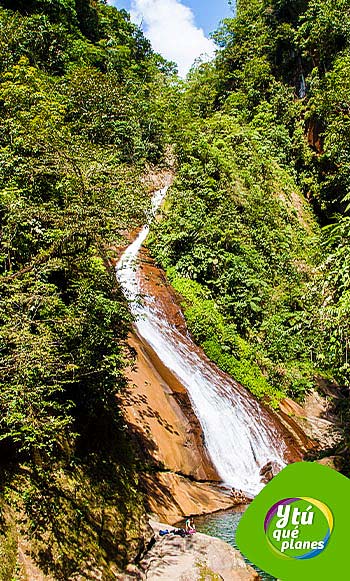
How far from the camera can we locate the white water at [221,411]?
10.1m

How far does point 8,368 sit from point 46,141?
5350 millimetres

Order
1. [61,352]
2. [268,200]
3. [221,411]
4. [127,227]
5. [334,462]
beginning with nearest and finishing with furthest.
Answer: [61,352] < [127,227] < [334,462] < [221,411] < [268,200]

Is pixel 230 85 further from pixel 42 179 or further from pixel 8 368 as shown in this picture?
pixel 8 368

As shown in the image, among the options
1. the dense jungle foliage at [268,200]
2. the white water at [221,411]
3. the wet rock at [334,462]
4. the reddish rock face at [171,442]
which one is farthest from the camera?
the dense jungle foliage at [268,200]

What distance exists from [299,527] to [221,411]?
9982 mm

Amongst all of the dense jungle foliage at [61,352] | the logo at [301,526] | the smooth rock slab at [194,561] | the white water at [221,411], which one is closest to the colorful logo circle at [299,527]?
the logo at [301,526]

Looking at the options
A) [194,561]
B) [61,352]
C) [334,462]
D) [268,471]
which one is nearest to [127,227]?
[61,352]

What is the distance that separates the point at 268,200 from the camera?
21766 mm

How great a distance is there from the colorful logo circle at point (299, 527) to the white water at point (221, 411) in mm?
7433

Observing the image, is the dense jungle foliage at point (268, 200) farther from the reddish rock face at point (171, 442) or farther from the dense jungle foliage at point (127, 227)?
the reddish rock face at point (171, 442)

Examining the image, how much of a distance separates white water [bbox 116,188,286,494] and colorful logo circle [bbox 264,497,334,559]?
743 cm

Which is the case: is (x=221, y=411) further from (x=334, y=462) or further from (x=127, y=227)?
(x=127, y=227)

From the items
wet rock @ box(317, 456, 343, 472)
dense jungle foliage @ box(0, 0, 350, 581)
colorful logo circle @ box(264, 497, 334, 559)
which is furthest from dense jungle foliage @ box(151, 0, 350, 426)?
colorful logo circle @ box(264, 497, 334, 559)

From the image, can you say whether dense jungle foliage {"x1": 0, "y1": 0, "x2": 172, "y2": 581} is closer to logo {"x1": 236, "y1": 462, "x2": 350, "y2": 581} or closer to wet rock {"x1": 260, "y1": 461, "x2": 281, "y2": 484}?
logo {"x1": 236, "y1": 462, "x2": 350, "y2": 581}
